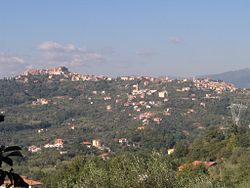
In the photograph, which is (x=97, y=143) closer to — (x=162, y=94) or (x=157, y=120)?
(x=157, y=120)

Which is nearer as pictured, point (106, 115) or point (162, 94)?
point (106, 115)

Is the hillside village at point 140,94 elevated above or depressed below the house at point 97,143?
above

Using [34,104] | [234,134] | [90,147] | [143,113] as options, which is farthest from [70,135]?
[234,134]

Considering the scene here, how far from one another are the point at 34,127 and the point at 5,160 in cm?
11460

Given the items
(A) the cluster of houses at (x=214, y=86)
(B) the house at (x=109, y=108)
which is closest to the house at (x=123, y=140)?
(B) the house at (x=109, y=108)

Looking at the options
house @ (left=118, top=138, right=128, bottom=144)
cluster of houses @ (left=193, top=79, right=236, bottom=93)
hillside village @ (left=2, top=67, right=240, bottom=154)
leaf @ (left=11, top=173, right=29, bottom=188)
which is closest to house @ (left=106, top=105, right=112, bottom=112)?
hillside village @ (left=2, top=67, right=240, bottom=154)

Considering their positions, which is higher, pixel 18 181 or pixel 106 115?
pixel 18 181

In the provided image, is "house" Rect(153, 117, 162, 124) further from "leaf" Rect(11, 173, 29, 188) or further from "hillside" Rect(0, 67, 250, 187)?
"leaf" Rect(11, 173, 29, 188)

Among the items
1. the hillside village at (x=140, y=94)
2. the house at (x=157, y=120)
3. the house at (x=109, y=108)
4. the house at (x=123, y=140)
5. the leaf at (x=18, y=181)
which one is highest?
the leaf at (x=18, y=181)

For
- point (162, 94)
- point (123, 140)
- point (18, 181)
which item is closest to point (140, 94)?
point (162, 94)

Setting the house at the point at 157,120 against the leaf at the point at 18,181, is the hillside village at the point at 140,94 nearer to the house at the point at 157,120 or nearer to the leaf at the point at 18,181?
the house at the point at 157,120

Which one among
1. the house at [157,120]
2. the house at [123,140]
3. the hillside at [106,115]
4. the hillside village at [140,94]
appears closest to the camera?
the hillside at [106,115]

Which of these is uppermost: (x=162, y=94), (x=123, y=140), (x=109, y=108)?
(x=162, y=94)

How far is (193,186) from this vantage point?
1447cm
